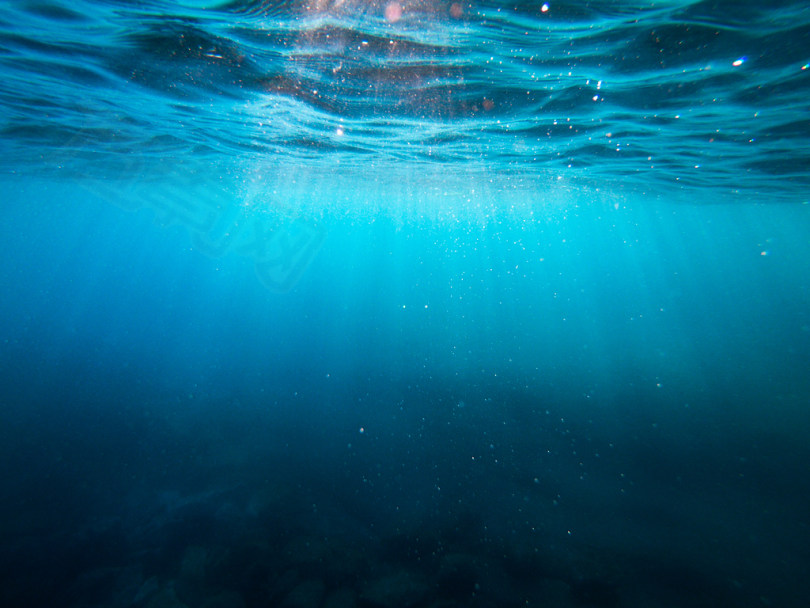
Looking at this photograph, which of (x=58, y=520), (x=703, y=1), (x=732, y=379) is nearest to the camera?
(x=703, y=1)

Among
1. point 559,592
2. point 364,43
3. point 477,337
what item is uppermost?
point 364,43

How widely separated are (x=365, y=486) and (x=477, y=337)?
19.5 meters

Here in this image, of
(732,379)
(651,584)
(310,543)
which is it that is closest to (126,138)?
(310,543)

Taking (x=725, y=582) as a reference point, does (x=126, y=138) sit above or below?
above

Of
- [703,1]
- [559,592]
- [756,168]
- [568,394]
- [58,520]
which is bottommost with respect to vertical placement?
[559,592]

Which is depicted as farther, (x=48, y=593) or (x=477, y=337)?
(x=477, y=337)

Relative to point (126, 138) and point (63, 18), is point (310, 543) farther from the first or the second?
point (126, 138)

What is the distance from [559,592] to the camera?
704cm

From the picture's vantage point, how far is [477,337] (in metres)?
28.8

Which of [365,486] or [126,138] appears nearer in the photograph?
[365,486]

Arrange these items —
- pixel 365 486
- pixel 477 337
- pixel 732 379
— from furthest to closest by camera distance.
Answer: pixel 477 337 → pixel 732 379 → pixel 365 486

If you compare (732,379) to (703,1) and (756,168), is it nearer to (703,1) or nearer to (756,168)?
(756,168)

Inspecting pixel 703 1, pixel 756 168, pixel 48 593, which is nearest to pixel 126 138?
pixel 48 593

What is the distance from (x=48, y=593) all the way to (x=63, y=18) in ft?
33.8
